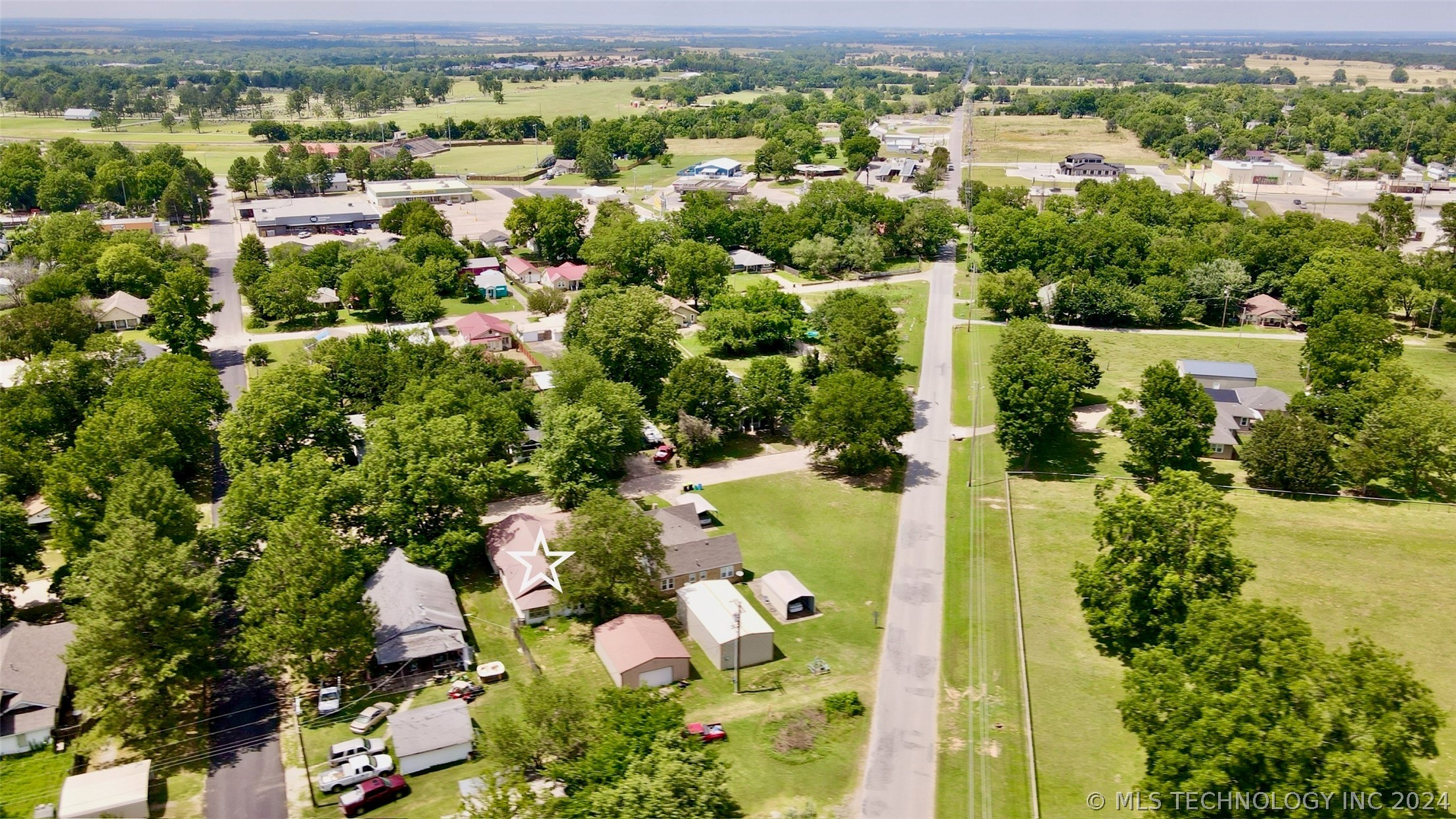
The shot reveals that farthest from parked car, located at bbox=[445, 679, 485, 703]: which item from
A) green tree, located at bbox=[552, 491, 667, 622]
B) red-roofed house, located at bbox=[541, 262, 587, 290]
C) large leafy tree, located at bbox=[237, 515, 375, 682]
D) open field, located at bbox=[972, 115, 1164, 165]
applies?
open field, located at bbox=[972, 115, 1164, 165]

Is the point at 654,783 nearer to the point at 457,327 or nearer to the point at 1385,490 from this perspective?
the point at 1385,490

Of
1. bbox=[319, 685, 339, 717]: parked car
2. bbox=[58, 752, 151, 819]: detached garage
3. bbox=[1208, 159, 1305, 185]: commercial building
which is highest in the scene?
bbox=[1208, 159, 1305, 185]: commercial building

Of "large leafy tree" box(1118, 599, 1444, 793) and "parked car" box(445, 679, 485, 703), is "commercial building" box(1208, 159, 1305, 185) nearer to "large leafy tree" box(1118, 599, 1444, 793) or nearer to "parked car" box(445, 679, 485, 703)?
"large leafy tree" box(1118, 599, 1444, 793)

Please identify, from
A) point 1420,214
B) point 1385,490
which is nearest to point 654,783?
point 1385,490

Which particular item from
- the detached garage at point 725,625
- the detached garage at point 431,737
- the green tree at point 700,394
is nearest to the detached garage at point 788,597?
the detached garage at point 725,625

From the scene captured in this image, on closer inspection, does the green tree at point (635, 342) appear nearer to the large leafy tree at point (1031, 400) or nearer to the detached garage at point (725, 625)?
the large leafy tree at point (1031, 400)

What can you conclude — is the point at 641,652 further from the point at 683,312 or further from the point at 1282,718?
the point at 683,312
